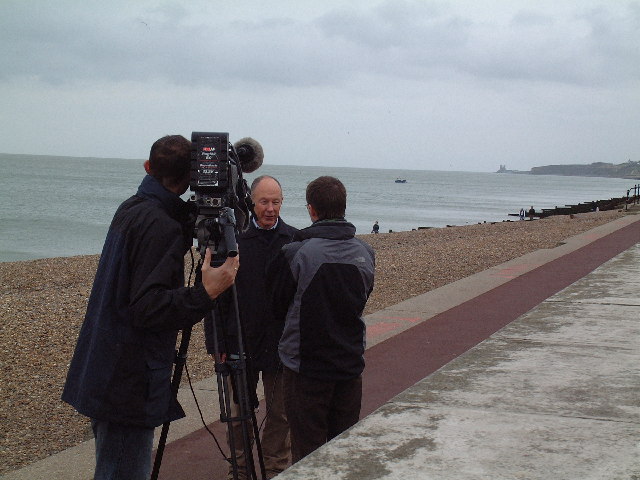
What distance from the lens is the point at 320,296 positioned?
3.50m

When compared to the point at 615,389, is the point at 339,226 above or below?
above

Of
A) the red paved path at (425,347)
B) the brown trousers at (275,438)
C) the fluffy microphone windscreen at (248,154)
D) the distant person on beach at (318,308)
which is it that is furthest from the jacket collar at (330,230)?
the red paved path at (425,347)

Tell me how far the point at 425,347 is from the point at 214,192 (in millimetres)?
5088

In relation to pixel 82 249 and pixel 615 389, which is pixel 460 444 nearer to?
pixel 615 389

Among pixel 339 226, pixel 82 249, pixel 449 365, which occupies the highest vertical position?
pixel 339 226

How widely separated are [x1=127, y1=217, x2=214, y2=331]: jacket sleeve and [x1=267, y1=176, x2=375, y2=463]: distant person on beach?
824 mm

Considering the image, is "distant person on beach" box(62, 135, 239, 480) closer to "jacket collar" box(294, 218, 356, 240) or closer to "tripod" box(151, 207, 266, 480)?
"tripod" box(151, 207, 266, 480)

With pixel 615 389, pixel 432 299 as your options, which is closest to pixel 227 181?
pixel 615 389

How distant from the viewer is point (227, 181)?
2.92 m

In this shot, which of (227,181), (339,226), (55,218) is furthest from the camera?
(55,218)

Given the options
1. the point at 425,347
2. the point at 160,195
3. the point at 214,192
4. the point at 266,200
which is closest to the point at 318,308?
the point at 266,200

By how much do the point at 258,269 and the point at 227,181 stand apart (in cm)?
111

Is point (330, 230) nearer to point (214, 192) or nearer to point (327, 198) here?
point (327, 198)

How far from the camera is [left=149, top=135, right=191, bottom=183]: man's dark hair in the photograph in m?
2.88
